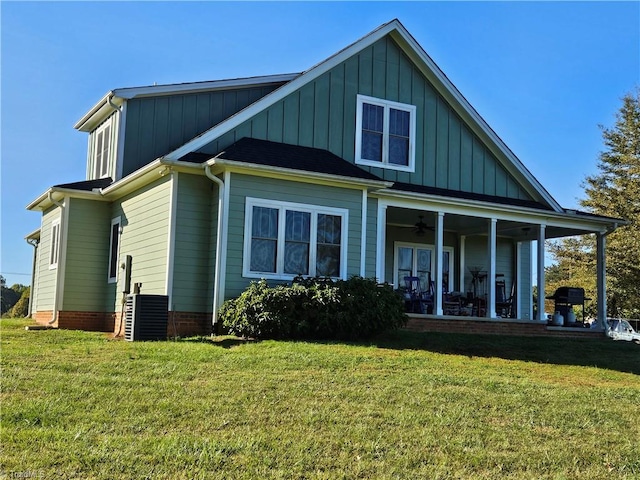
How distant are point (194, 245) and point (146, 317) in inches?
69.0

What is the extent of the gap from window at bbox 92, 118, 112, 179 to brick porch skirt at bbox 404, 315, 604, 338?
833 centimetres

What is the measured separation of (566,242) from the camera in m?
41.2

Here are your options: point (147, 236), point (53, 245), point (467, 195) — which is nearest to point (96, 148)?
point (53, 245)

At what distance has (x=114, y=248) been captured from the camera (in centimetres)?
1638

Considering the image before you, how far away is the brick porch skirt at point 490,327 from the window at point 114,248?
6.64 meters

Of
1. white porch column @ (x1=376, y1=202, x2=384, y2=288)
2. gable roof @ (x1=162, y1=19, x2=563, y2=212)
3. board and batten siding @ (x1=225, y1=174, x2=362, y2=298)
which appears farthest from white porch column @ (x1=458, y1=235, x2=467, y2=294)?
board and batten siding @ (x1=225, y1=174, x2=362, y2=298)

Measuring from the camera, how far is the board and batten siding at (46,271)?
16844 mm

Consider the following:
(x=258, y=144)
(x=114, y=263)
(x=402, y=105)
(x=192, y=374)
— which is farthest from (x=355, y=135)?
(x=192, y=374)

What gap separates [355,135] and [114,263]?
20.4 feet

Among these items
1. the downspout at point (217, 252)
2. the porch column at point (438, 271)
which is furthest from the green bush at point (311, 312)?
the porch column at point (438, 271)

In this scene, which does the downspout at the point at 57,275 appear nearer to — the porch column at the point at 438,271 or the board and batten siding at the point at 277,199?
the board and batten siding at the point at 277,199

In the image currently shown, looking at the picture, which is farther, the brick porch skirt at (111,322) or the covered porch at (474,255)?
the covered porch at (474,255)

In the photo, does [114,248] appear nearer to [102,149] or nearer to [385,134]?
[102,149]

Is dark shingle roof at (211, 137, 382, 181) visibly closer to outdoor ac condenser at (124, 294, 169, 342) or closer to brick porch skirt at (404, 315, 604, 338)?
outdoor ac condenser at (124, 294, 169, 342)
